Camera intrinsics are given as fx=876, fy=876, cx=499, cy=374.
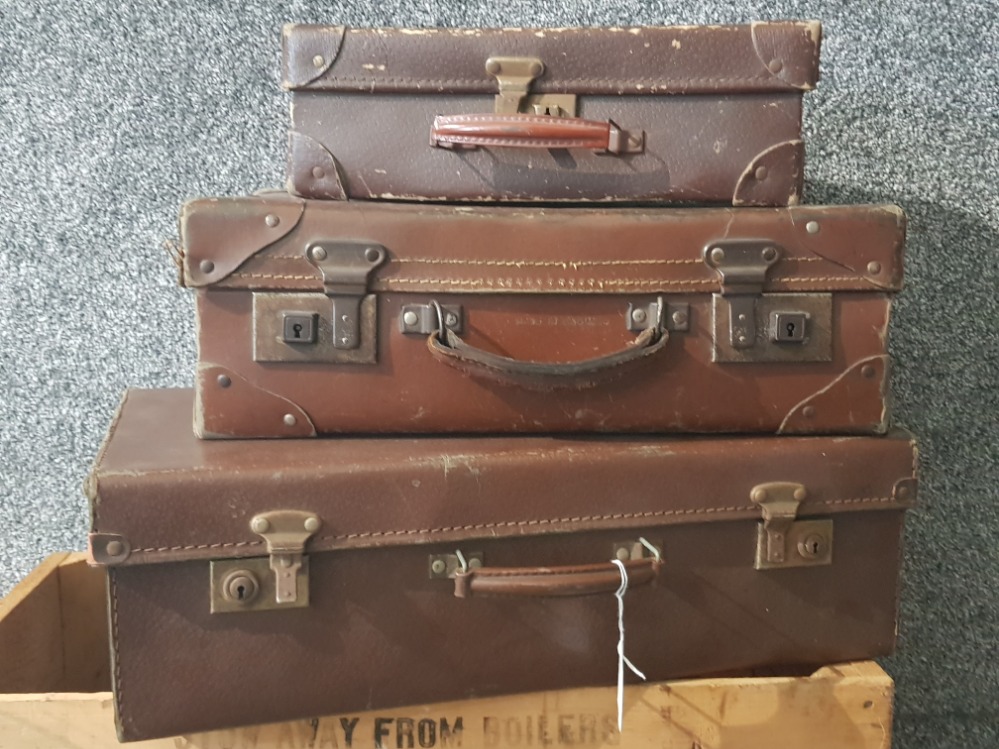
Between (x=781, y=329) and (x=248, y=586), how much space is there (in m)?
0.49

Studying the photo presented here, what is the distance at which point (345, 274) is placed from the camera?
73 centimetres

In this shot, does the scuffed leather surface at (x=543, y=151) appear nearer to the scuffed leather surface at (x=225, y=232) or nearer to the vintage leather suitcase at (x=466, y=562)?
the scuffed leather surface at (x=225, y=232)

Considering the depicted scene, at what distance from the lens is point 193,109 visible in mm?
1033

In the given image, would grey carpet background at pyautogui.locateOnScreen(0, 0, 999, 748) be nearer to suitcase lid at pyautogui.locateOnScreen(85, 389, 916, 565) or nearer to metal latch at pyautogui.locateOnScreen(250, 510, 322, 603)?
→ suitcase lid at pyautogui.locateOnScreen(85, 389, 916, 565)

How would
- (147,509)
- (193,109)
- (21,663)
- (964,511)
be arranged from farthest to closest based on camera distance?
(964,511) → (193,109) → (21,663) → (147,509)

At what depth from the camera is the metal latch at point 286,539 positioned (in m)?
0.69

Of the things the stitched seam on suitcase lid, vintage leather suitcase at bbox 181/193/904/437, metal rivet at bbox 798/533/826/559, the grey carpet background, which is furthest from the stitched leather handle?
the grey carpet background

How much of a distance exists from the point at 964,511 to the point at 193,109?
1.09 m

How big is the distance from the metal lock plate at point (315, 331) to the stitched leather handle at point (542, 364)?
0.19 feet

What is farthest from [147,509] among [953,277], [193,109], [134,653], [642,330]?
[953,277]

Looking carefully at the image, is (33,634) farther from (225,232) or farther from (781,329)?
(781,329)

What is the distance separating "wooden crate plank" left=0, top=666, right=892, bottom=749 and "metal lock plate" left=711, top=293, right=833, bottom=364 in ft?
0.93

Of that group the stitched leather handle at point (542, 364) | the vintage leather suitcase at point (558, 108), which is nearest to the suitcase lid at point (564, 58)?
the vintage leather suitcase at point (558, 108)

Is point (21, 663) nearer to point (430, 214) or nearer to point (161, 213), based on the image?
point (161, 213)
